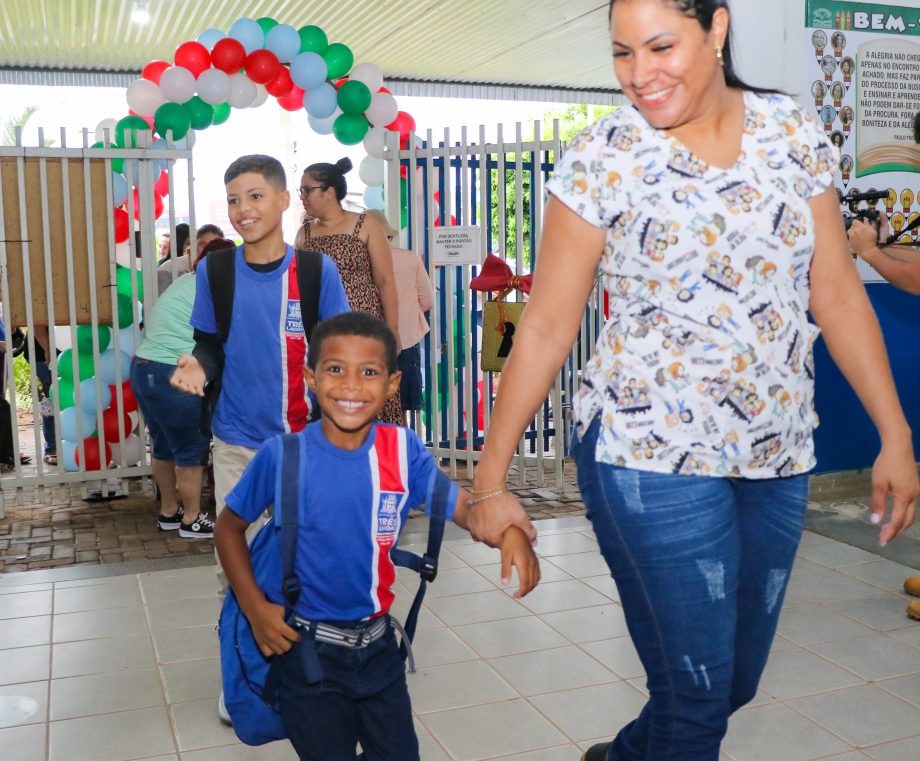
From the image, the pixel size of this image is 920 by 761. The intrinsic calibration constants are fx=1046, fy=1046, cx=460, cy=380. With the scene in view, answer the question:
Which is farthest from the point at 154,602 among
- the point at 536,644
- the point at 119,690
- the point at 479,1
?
the point at 479,1

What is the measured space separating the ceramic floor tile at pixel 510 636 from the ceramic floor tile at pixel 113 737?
3.69 ft

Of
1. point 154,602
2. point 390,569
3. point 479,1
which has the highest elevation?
point 479,1

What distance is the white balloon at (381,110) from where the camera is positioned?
24.6ft

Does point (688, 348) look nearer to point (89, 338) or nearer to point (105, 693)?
point (105, 693)

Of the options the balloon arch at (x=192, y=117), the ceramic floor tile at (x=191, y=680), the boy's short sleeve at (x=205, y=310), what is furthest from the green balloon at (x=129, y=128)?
the ceramic floor tile at (x=191, y=680)

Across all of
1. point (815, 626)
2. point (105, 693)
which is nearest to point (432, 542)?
point (105, 693)

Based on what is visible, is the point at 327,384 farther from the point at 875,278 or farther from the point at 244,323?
the point at 875,278

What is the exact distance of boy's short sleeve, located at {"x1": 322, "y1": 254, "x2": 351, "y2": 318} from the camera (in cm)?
309

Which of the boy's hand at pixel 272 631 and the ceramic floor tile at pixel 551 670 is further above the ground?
the boy's hand at pixel 272 631

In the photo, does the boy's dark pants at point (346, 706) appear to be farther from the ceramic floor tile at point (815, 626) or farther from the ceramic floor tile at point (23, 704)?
the ceramic floor tile at point (815, 626)

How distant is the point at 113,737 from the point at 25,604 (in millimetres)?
1514

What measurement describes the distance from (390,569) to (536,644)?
1.71m

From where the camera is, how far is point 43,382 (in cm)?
866

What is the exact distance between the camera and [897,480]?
1888mm
